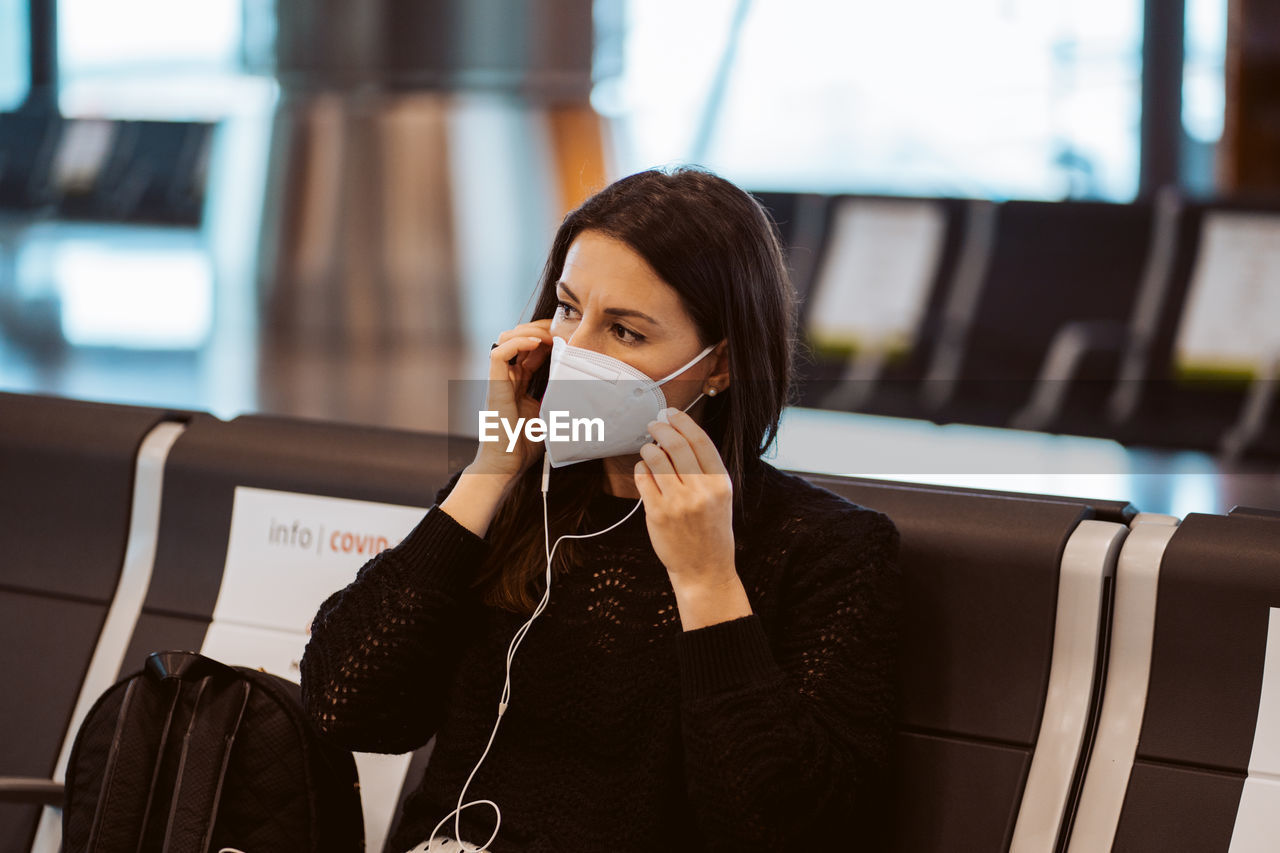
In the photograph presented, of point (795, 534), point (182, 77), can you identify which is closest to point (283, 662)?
point (795, 534)

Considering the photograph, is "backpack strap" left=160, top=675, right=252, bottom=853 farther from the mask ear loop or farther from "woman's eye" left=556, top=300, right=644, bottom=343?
"woman's eye" left=556, top=300, right=644, bottom=343

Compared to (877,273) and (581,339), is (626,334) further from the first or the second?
(877,273)

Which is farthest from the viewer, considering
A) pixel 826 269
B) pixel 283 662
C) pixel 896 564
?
pixel 826 269

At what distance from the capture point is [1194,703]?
180cm

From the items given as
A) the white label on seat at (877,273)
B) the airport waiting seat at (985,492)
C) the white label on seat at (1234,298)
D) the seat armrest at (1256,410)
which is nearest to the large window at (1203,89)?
the white label on seat at (877,273)

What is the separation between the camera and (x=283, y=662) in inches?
94.3

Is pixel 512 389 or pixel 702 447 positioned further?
pixel 512 389

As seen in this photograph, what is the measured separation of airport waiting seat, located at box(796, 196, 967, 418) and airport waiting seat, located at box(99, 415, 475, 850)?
4634mm

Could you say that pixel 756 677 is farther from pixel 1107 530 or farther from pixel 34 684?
pixel 34 684

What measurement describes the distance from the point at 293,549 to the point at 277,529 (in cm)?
5

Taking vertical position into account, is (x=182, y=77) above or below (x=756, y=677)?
above

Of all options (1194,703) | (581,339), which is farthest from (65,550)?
(1194,703)

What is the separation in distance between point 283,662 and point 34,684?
490 mm

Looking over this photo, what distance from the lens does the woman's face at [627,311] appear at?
5.87 ft
